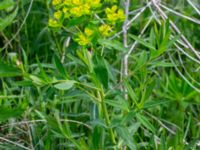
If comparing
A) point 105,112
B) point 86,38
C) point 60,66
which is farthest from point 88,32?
point 105,112

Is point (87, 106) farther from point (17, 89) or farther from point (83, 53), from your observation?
point (83, 53)

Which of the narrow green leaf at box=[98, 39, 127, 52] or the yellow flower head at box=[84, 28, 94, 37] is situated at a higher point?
the yellow flower head at box=[84, 28, 94, 37]

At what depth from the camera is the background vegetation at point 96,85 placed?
170 centimetres

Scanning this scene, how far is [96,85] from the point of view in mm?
1726

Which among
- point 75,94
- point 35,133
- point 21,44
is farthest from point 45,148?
point 21,44

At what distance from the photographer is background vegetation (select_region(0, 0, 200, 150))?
170 centimetres

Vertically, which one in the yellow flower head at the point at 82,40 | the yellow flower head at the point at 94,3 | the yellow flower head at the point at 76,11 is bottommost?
the yellow flower head at the point at 82,40

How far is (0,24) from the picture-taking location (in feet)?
6.41

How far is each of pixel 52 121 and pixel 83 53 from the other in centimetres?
22

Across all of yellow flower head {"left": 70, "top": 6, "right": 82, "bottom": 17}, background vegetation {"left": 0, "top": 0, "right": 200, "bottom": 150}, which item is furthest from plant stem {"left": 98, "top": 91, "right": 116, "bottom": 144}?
yellow flower head {"left": 70, "top": 6, "right": 82, "bottom": 17}

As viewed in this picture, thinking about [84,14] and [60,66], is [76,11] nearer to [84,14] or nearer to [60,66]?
[84,14]

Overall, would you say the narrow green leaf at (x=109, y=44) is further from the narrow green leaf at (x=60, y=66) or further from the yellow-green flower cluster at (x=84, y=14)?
the narrow green leaf at (x=60, y=66)

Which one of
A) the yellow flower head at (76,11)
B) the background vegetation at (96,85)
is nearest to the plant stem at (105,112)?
the background vegetation at (96,85)

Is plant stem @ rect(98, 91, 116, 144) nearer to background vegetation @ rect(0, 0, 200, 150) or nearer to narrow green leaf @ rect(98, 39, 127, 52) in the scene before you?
background vegetation @ rect(0, 0, 200, 150)
